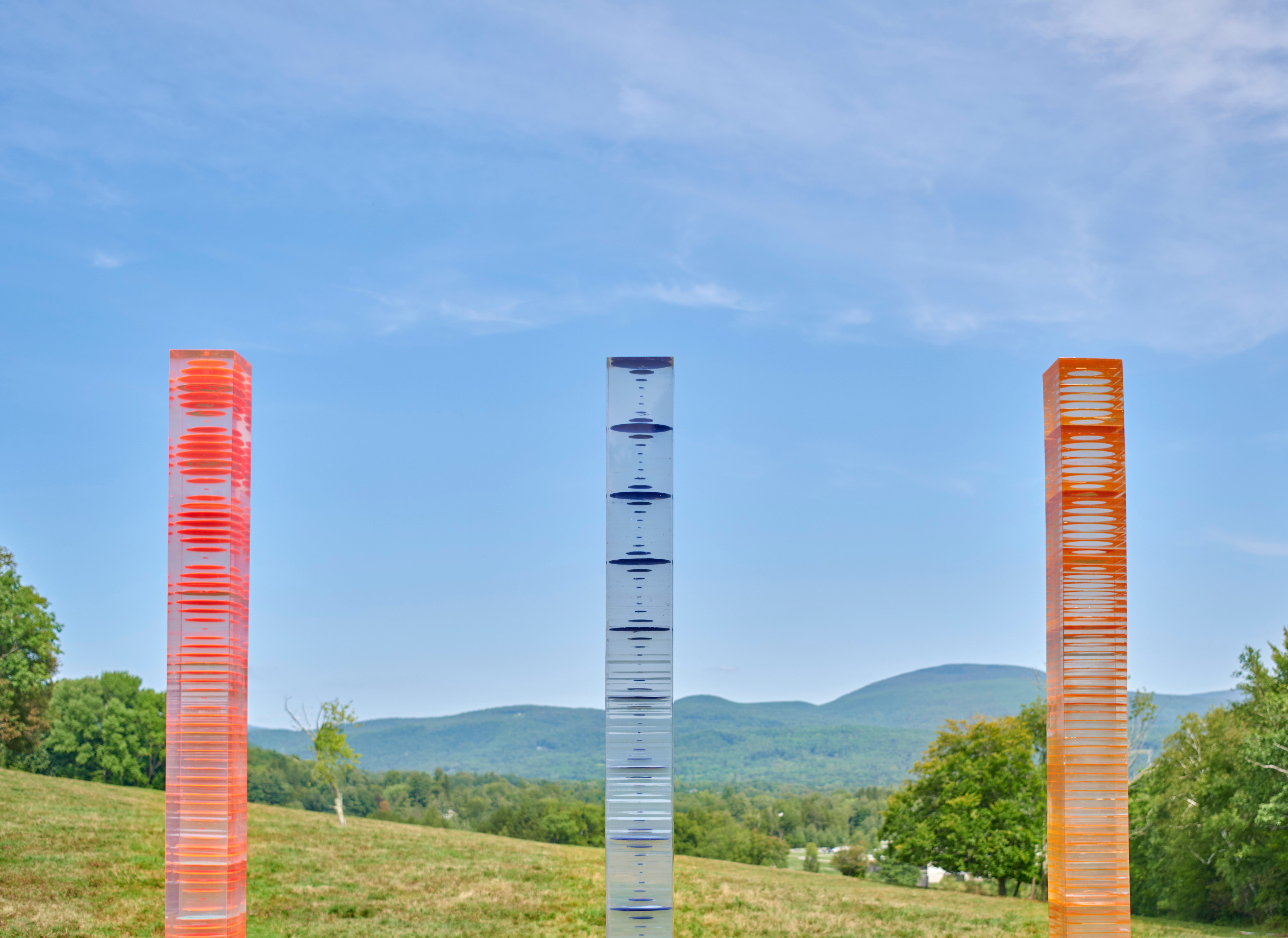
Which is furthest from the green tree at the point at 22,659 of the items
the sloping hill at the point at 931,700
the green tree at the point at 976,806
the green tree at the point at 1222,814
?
the sloping hill at the point at 931,700

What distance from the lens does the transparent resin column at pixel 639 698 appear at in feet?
23.1

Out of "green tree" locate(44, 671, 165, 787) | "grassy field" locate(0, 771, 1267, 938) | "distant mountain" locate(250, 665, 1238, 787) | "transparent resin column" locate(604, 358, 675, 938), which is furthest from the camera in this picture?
"distant mountain" locate(250, 665, 1238, 787)

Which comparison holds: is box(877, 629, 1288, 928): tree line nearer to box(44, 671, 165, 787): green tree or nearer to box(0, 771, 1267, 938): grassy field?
box(0, 771, 1267, 938): grassy field

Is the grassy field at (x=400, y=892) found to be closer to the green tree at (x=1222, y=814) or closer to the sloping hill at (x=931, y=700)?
the green tree at (x=1222, y=814)

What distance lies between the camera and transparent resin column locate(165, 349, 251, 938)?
6930 millimetres

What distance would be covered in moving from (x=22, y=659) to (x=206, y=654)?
74.4ft

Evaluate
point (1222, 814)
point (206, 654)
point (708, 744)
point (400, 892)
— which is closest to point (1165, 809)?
point (1222, 814)

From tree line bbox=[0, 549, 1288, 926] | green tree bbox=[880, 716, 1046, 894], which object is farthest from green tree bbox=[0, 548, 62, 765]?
green tree bbox=[880, 716, 1046, 894]

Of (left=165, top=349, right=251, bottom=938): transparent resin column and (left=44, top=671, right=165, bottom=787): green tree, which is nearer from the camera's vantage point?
(left=165, top=349, right=251, bottom=938): transparent resin column

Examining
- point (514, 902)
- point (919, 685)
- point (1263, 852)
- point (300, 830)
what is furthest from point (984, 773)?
point (919, 685)

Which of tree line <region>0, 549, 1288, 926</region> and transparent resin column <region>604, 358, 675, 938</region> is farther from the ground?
transparent resin column <region>604, 358, 675, 938</region>

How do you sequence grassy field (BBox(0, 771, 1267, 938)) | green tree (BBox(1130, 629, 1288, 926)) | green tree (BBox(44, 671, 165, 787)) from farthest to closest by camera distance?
green tree (BBox(44, 671, 165, 787)), green tree (BBox(1130, 629, 1288, 926)), grassy field (BBox(0, 771, 1267, 938))

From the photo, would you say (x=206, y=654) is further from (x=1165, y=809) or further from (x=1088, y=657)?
(x=1165, y=809)

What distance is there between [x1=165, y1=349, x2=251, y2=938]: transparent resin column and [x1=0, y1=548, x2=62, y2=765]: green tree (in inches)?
881
